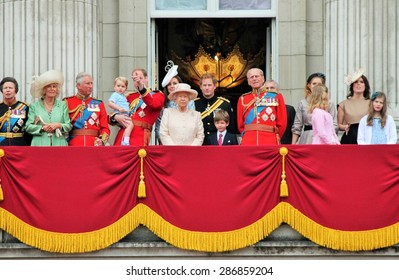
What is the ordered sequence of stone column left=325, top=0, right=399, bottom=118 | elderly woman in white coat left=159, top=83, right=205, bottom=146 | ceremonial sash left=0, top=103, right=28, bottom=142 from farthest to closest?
1. stone column left=325, top=0, right=399, bottom=118
2. ceremonial sash left=0, top=103, right=28, bottom=142
3. elderly woman in white coat left=159, top=83, right=205, bottom=146

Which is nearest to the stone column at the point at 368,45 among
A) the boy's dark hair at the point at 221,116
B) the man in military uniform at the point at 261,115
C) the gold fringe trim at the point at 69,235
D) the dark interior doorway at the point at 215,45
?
the dark interior doorway at the point at 215,45

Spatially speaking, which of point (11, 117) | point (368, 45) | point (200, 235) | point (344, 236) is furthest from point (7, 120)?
point (368, 45)

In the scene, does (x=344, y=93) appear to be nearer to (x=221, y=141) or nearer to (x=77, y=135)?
(x=221, y=141)

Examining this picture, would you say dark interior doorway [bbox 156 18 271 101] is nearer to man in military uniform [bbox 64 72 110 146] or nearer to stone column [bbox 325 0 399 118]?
stone column [bbox 325 0 399 118]

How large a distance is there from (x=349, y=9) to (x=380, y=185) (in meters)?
5.24

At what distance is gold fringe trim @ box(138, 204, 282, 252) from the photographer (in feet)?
52.7

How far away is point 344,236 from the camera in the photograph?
52.7 ft

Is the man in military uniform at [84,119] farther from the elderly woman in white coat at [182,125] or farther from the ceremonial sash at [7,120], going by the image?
the elderly woman in white coat at [182,125]

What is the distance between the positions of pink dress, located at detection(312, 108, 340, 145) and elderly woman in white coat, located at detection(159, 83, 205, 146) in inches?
59.3

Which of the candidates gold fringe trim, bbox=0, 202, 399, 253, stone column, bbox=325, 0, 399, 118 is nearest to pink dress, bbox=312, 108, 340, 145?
gold fringe trim, bbox=0, 202, 399, 253

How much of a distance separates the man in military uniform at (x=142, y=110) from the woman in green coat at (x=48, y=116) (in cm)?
99

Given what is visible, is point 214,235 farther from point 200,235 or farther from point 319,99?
point 319,99

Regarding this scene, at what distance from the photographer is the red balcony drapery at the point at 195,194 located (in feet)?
53.0

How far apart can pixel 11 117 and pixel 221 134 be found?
9.48 feet
